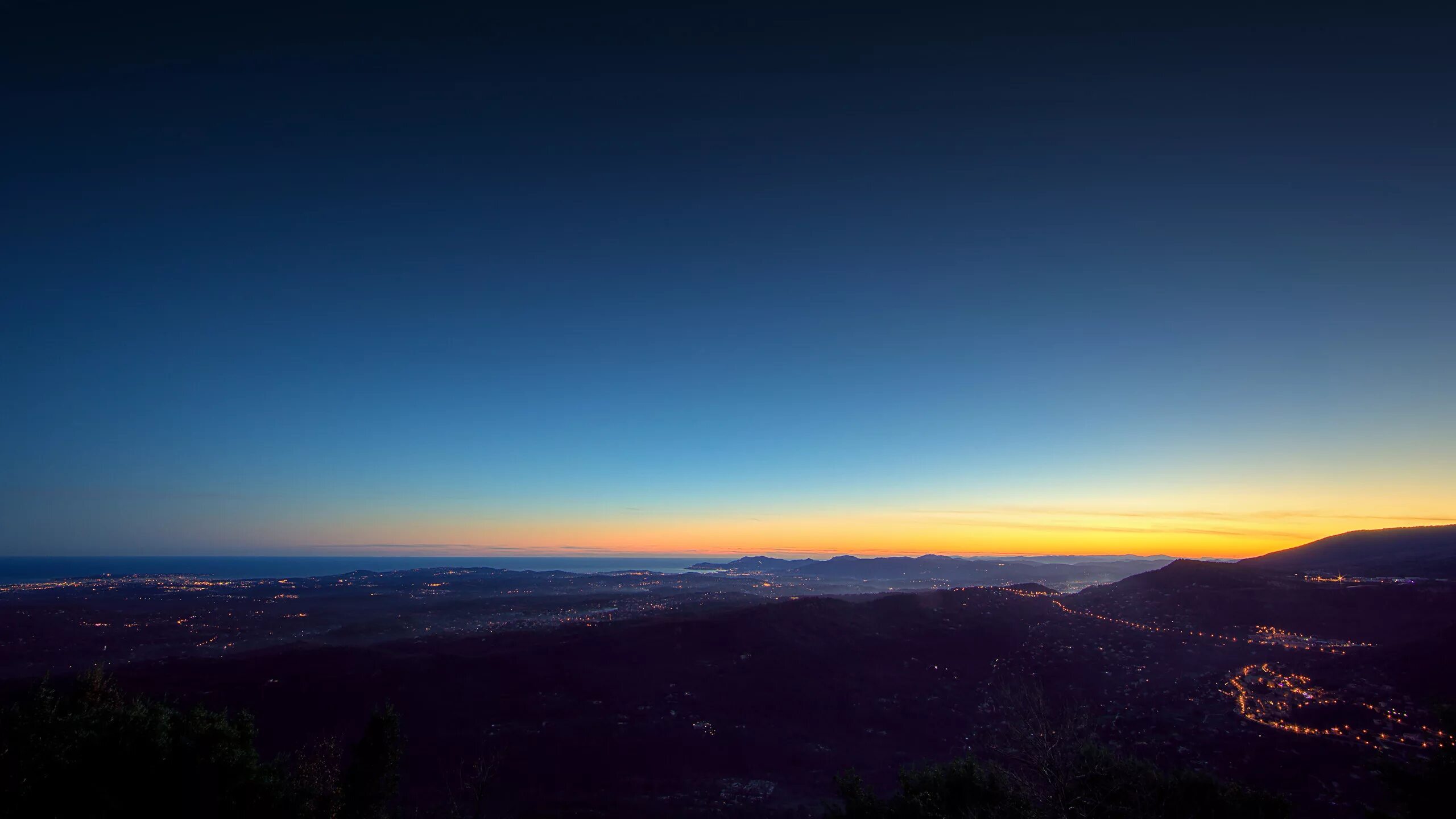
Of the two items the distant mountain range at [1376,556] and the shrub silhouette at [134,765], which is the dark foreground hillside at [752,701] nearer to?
the shrub silhouette at [134,765]

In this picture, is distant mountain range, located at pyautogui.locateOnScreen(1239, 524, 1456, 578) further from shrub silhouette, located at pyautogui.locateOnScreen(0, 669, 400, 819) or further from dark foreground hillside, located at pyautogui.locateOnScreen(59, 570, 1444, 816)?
shrub silhouette, located at pyautogui.locateOnScreen(0, 669, 400, 819)

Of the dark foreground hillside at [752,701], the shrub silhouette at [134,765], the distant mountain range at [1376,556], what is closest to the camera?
the shrub silhouette at [134,765]

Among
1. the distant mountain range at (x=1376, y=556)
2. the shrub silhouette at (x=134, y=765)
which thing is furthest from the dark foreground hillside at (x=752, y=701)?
the distant mountain range at (x=1376, y=556)

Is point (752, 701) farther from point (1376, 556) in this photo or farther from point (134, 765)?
point (1376, 556)

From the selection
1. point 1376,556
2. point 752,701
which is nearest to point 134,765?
point 752,701

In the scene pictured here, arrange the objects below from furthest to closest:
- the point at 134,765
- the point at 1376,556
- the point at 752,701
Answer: the point at 1376,556 → the point at 752,701 → the point at 134,765

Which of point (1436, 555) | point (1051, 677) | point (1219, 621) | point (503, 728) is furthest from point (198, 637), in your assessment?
point (1436, 555)

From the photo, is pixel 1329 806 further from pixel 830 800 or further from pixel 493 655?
pixel 493 655

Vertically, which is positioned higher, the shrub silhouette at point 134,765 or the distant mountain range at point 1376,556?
the shrub silhouette at point 134,765

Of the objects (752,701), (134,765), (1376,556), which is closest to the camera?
(134,765)
